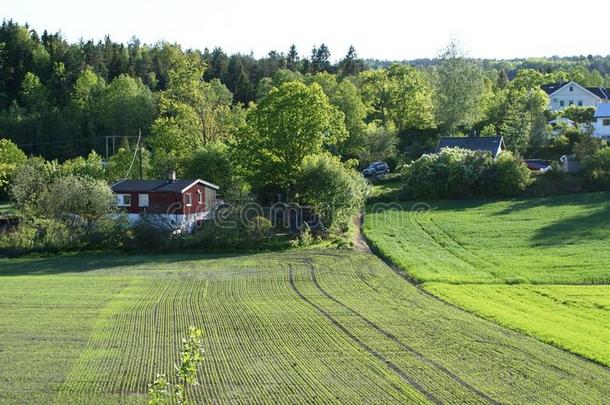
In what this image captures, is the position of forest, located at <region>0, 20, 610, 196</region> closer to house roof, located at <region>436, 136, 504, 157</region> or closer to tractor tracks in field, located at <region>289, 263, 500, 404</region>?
house roof, located at <region>436, 136, 504, 157</region>

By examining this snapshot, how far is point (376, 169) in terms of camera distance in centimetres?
7675

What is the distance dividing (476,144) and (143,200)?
35.0 metres

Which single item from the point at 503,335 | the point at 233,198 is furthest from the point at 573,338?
the point at 233,198

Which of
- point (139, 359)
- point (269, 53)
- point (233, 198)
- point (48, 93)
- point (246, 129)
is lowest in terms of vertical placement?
point (139, 359)

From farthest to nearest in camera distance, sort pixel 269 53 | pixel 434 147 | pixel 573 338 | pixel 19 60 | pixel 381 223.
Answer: pixel 269 53, pixel 19 60, pixel 434 147, pixel 381 223, pixel 573 338

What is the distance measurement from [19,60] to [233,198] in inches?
2765

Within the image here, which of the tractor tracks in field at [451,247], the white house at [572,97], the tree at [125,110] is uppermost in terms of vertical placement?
the white house at [572,97]

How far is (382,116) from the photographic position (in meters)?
93.8

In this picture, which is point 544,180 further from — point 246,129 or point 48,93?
point 48,93

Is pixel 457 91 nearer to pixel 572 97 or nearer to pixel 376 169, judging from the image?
pixel 376 169

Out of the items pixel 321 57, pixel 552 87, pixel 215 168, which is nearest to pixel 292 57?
pixel 321 57

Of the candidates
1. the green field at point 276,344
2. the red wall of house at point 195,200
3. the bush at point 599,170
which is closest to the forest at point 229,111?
the red wall of house at point 195,200

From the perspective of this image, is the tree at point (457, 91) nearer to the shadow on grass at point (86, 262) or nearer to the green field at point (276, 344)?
the shadow on grass at point (86, 262)

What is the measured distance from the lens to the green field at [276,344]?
66.2 feet
